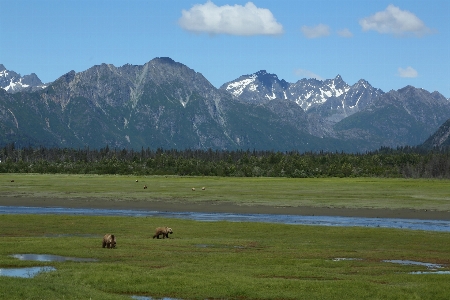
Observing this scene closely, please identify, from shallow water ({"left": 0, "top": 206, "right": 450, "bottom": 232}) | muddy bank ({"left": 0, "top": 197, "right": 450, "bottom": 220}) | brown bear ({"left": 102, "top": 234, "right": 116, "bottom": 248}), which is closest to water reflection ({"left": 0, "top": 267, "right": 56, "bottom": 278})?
brown bear ({"left": 102, "top": 234, "right": 116, "bottom": 248})

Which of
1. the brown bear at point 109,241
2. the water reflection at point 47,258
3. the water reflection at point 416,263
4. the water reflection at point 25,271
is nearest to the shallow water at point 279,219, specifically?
the water reflection at point 416,263

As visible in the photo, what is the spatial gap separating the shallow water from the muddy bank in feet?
13.8

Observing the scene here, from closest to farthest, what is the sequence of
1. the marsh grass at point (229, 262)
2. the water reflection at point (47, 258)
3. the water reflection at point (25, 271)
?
the marsh grass at point (229, 262), the water reflection at point (25, 271), the water reflection at point (47, 258)

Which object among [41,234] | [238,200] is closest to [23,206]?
[238,200]

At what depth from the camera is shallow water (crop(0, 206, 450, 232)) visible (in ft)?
215

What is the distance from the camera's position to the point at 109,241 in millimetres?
40625

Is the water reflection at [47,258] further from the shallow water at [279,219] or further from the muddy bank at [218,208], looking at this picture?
the muddy bank at [218,208]

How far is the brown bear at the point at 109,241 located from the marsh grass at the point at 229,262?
555 millimetres

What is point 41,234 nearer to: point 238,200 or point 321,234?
point 321,234

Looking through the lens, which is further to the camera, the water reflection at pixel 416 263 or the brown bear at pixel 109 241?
the brown bear at pixel 109 241

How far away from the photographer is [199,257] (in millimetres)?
37156

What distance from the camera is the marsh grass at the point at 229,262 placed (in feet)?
89.7

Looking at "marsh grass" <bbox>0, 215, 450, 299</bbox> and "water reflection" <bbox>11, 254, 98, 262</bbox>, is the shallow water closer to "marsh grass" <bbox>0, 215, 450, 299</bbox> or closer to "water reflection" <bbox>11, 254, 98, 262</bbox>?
"marsh grass" <bbox>0, 215, 450, 299</bbox>

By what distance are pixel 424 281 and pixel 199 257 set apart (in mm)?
12538
